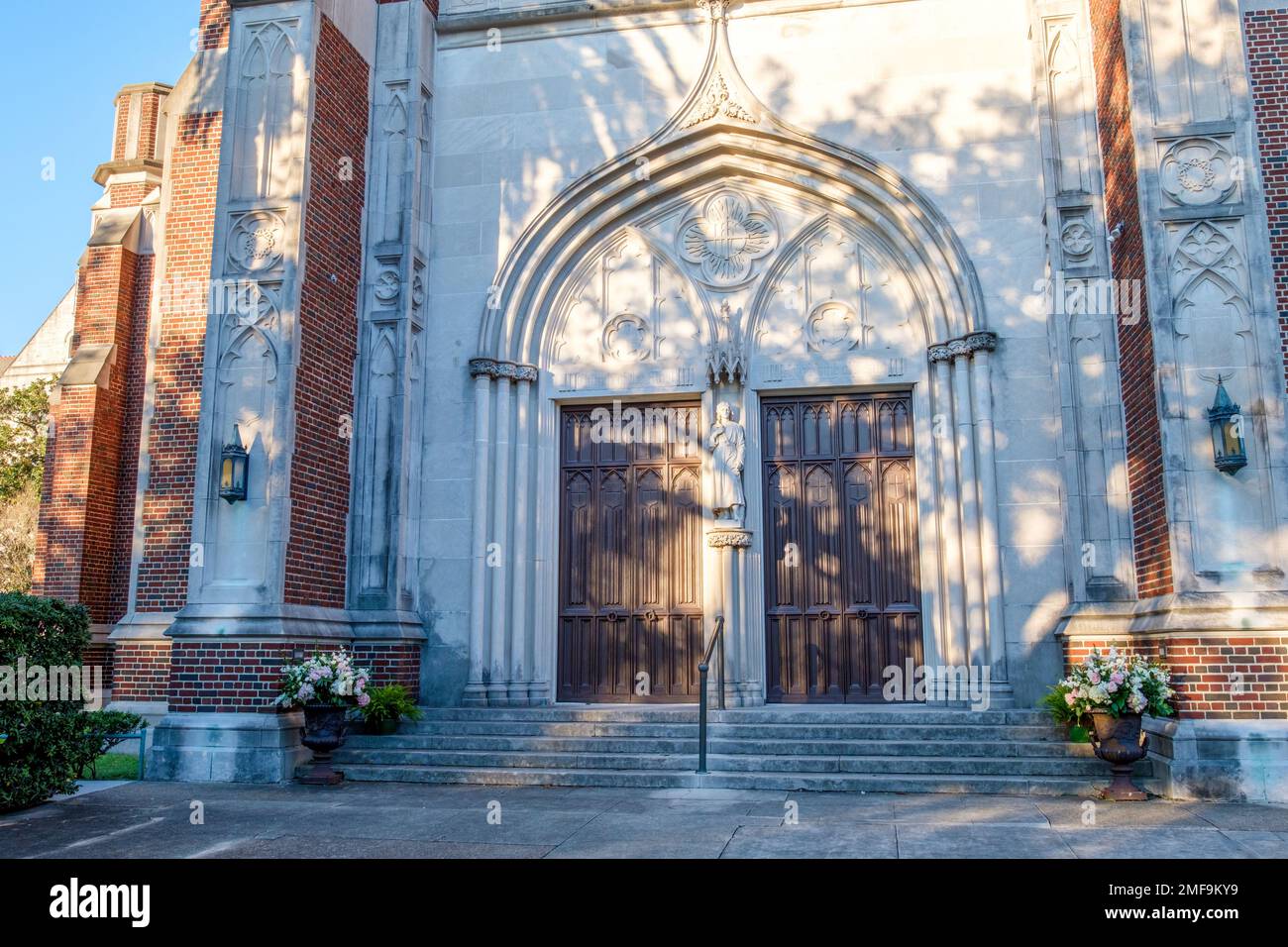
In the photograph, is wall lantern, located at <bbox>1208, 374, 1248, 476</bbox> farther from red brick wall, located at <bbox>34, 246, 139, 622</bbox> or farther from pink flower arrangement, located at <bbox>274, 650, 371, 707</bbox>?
red brick wall, located at <bbox>34, 246, 139, 622</bbox>

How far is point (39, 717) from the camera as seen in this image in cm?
766

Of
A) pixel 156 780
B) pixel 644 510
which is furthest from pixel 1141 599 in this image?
pixel 156 780

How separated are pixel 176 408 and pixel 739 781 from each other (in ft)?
24.7

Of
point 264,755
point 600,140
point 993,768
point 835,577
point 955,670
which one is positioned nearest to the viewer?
point 993,768

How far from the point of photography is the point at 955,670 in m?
10.6

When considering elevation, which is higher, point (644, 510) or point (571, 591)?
point (644, 510)

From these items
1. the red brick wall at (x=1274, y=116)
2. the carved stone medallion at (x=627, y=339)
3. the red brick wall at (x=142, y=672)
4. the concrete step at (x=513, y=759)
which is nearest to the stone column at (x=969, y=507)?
the red brick wall at (x=1274, y=116)

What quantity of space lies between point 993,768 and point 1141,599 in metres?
2.27

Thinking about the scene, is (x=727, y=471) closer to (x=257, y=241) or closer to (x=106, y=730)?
(x=257, y=241)

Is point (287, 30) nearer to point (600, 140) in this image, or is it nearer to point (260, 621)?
point (600, 140)

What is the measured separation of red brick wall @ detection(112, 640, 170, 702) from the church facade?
1.7 inches

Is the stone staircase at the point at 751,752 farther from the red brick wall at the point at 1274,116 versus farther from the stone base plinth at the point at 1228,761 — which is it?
the red brick wall at the point at 1274,116

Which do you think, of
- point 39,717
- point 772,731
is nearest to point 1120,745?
point 772,731

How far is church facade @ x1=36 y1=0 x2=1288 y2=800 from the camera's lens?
31.9 ft
